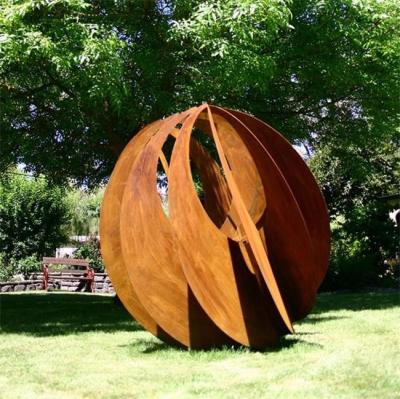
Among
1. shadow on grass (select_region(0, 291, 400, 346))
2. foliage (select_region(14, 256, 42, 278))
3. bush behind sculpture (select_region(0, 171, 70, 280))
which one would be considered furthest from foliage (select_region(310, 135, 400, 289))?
foliage (select_region(14, 256, 42, 278))

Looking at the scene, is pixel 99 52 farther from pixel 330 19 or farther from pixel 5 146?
pixel 5 146

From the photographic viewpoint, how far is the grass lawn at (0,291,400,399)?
5.27 meters

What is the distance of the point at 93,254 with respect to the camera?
28797mm

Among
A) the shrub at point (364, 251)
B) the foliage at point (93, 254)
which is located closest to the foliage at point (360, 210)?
the shrub at point (364, 251)

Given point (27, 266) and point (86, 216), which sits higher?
point (86, 216)

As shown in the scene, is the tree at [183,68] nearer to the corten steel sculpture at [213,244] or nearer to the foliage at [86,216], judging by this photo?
the corten steel sculpture at [213,244]

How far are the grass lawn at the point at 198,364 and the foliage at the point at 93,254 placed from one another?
17.8 m

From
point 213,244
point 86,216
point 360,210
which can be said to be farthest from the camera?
point 86,216

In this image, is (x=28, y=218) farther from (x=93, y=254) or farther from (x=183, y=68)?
(x=183, y=68)

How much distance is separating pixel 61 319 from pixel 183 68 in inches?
205

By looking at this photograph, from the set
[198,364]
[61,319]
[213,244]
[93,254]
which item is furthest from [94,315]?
[93,254]

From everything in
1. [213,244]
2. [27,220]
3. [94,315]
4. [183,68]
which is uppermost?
[183,68]

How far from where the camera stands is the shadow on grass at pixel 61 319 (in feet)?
32.9

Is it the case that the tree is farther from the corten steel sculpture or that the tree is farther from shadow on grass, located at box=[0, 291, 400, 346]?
shadow on grass, located at box=[0, 291, 400, 346]
